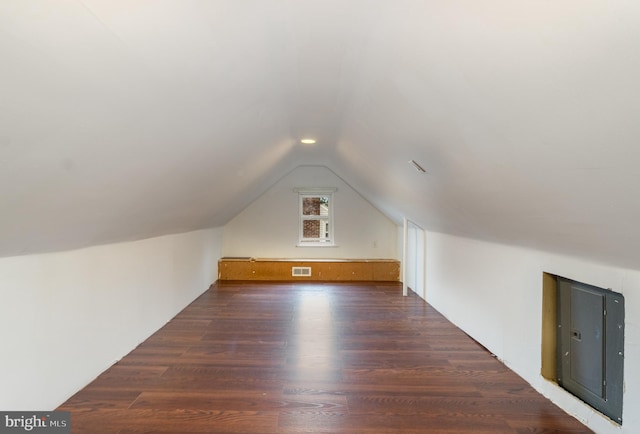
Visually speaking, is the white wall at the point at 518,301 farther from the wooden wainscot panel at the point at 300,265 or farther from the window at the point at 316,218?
the window at the point at 316,218

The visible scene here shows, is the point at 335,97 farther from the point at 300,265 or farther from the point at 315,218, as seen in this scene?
the point at 315,218

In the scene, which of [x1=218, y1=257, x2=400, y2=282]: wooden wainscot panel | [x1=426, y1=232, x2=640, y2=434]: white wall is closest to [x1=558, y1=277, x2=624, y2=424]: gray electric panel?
[x1=426, y1=232, x2=640, y2=434]: white wall

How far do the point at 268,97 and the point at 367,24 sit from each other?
943 millimetres

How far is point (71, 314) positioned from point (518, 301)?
322cm

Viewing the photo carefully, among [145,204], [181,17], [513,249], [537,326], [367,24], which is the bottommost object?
[537,326]

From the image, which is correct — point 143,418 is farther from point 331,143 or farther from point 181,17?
point 331,143

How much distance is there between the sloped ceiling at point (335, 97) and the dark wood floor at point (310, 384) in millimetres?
1060

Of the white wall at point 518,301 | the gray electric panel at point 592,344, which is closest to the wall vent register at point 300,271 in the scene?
the white wall at point 518,301

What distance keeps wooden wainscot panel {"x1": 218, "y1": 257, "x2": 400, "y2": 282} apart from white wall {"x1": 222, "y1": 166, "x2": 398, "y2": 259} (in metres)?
0.38

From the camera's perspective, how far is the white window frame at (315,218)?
714 centimetres

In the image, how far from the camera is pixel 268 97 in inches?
87.5

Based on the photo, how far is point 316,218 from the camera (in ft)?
23.8

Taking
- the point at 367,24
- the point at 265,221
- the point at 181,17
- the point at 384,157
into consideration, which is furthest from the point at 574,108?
the point at 265,221

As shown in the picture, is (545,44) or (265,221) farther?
(265,221)
